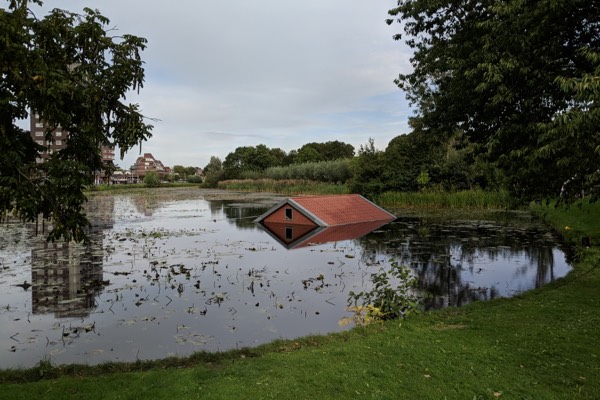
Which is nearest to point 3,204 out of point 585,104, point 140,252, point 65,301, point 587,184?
point 65,301

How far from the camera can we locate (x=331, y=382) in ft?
17.2

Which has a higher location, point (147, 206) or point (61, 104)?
point (61, 104)

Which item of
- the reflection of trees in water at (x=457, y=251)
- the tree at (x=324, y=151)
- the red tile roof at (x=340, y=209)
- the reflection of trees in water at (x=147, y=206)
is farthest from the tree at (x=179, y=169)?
the reflection of trees in water at (x=457, y=251)

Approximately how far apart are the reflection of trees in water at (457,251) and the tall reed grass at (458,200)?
919 centimetres

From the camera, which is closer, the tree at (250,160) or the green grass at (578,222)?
the green grass at (578,222)

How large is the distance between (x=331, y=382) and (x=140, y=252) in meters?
12.6

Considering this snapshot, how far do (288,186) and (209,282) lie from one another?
171 feet

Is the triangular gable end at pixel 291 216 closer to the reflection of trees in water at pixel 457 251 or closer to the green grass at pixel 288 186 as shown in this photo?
the reflection of trees in water at pixel 457 251

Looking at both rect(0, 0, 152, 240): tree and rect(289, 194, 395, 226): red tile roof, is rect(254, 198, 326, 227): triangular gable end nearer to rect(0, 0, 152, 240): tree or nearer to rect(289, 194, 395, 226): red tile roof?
rect(289, 194, 395, 226): red tile roof

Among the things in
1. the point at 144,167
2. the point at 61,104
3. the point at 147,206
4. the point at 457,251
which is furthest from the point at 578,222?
the point at 144,167

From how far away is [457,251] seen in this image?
16.3 metres

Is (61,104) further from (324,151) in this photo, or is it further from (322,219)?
(324,151)

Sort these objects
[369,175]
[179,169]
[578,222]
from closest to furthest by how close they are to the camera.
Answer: [578,222] → [369,175] → [179,169]

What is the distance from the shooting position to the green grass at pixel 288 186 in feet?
165
